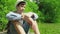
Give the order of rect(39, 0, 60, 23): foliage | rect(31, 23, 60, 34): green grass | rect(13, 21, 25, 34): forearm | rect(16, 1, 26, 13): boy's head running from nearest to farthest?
rect(13, 21, 25, 34): forearm < rect(16, 1, 26, 13): boy's head < rect(31, 23, 60, 34): green grass < rect(39, 0, 60, 23): foliage

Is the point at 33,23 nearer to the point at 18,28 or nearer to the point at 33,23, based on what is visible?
the point at 33,23

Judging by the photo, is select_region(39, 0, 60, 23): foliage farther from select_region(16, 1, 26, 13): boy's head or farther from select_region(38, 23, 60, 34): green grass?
select_region(16, 1, 26, 13): boy's head

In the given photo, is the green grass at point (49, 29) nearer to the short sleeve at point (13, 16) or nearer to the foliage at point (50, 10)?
the foliage at point (50, 10)

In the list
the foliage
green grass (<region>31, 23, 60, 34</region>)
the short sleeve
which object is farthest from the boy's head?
the foliage

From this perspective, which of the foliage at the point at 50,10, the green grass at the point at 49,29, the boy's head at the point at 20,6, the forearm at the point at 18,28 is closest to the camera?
the forearm at the point at 18,28

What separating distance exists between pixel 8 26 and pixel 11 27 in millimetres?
49

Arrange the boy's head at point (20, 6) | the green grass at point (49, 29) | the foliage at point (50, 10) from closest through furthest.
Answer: the boy's head at point (20, 6)
the green grass at point (49, 29)
the foliage at point (50, 10)

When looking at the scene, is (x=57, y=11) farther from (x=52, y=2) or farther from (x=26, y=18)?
(x=26, y=18)

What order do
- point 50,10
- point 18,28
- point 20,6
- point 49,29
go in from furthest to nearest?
point 50,10 < point 49,29 < point 20,6 < point 18,28

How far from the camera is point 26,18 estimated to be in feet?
9.50

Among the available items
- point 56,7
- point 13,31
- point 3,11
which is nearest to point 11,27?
point 13,31

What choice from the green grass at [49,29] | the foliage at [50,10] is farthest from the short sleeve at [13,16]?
the foliage at [50,10]

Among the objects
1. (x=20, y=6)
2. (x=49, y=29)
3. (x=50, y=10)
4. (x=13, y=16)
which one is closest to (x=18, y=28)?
(x=13, y=16)

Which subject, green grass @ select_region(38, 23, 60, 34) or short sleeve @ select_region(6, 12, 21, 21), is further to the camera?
green grass @ select_region(38, 23, 60, 34)
